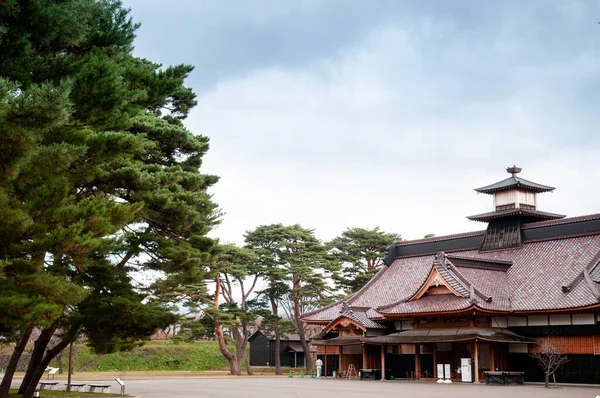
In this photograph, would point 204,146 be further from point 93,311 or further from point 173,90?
point 173,90

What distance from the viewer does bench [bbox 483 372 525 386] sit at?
83.3 feet

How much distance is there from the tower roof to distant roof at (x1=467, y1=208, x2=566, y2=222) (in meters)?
1.22

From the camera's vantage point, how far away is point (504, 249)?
34281 mm

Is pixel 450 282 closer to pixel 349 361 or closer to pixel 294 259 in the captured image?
pixel 349 361

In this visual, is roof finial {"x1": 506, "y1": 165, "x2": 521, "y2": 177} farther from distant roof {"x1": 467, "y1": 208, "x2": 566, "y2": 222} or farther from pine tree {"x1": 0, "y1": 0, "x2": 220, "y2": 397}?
pine tree {"x1": 0, "y1": 0, "x2": 220, "y2": 397}

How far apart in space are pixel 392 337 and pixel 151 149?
16.9 m

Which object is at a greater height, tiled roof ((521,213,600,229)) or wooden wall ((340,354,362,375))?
tiled roof ((521,213,600,229))

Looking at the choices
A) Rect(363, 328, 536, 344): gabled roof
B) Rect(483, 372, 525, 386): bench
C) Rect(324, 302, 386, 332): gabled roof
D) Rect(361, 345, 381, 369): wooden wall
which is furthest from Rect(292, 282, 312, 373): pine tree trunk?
Rect(483, 372, 525, 386): bench

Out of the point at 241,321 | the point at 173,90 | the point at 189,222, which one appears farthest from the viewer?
the point at 241,321

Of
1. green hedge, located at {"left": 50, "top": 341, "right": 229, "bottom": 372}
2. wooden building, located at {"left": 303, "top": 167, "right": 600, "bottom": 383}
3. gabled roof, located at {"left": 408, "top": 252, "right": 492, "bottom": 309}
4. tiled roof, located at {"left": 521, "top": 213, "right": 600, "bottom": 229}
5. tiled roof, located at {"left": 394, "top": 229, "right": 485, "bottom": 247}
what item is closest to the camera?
wooden building, located at {"left": 303, "top": 167, "right": 600, "bottom": 383}

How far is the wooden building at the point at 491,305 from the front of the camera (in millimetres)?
26609

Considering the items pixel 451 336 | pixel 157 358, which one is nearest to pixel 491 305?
pixel 451 336

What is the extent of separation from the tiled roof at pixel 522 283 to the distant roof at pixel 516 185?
309 cm

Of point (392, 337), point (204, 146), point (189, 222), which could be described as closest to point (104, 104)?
point (189, 222)
